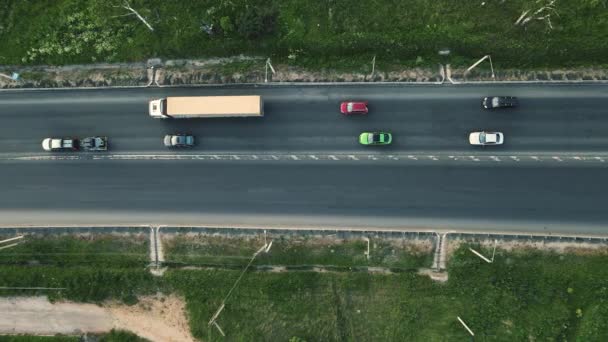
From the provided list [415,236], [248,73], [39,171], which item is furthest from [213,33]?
[415,236]

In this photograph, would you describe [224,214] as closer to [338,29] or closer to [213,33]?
[213,33]

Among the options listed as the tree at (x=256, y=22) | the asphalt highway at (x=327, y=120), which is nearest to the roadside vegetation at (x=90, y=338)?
the asphalt highway at (x=327, y=120)

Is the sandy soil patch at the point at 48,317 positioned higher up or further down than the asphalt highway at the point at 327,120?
further down

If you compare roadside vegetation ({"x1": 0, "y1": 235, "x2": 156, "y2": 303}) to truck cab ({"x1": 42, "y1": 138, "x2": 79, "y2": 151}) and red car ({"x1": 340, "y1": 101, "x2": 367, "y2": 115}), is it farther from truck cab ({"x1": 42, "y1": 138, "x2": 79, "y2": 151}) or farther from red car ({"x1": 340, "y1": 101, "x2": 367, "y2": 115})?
red car ({"x1": 340, "y1": 101, "x2": 367, "y2": 115})

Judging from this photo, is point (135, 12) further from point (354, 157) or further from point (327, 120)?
point (354, 157)

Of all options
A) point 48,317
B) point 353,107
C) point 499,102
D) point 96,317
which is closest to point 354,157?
point 353,107

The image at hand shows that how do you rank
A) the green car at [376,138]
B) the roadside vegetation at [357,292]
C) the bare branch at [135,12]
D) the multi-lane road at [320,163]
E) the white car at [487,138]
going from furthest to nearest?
the bare branch at [135,12] < the green car at [376,138] < the multi-lane road at [320,163] < the white car at [487,138] < the roadside vegetation at [357,292]

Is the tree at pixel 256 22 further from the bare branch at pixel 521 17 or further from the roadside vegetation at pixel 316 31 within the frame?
the bare branch at pixel 521 17

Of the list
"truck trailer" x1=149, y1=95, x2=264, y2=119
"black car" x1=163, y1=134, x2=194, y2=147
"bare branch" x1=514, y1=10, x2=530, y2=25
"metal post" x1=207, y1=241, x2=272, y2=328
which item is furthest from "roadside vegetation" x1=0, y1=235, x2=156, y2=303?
"bare branch" x1=514, y1=10, x2=530, y2=25
